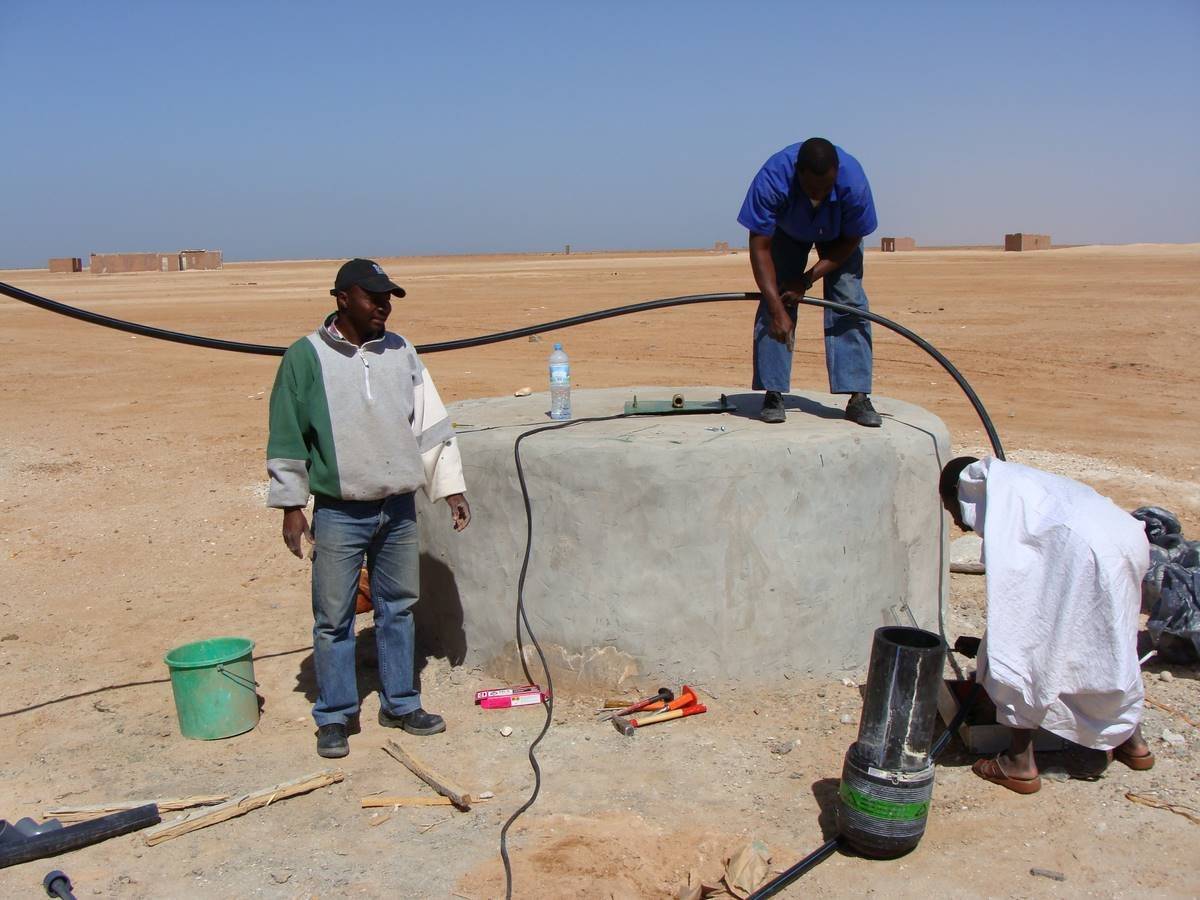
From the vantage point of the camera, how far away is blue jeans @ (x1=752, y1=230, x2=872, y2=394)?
195 inches

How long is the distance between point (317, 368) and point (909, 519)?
8.14 ft

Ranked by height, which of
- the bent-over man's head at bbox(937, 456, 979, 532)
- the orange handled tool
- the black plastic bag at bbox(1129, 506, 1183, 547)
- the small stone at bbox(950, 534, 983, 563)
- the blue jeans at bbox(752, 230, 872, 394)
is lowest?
the orange handled tool

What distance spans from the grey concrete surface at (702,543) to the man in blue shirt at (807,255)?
0.29 m

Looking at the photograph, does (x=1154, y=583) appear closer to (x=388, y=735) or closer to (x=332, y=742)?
(x=388, y=735)

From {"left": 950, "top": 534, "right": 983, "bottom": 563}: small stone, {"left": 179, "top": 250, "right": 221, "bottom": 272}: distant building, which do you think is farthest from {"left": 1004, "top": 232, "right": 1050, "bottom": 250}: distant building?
{"left": 950, "top": 534, "right": 983, "bottom": 563}: small stone

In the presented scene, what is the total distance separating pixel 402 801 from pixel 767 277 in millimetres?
2578

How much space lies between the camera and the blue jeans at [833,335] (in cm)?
495

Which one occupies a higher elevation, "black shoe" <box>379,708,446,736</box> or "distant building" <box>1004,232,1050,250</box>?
"distant building" <box>1004,232,1050,250</box>

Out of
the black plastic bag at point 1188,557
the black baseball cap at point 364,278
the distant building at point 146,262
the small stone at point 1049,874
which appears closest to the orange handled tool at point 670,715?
the small stone at point 1049,874

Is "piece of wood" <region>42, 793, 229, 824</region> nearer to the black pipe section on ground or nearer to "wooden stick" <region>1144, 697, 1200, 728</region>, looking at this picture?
the black pipe section on ground

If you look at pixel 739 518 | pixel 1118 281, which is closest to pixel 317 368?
pixel 739 518

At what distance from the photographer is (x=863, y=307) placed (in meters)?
5.07

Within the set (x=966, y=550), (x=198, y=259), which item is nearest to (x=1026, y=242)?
(x=198, y=259)

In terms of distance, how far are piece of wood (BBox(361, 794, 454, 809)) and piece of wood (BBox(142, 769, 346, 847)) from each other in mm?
218
